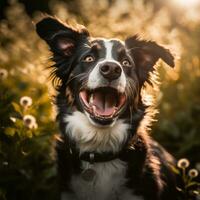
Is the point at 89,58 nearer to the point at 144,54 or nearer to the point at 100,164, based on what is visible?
the point at 144,54

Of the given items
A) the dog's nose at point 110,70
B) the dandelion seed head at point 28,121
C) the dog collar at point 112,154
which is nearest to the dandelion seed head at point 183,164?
the dog collar at point 112,154

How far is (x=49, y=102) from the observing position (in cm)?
804

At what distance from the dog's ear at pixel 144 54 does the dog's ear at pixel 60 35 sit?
1.60 feet

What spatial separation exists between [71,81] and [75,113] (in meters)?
0.32

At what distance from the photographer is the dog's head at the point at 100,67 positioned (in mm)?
5574

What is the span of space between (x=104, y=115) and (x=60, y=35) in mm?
1008

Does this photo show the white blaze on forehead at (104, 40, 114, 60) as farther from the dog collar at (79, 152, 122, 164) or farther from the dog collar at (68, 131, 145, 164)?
the dog collar at (79, 152, 122, 164)

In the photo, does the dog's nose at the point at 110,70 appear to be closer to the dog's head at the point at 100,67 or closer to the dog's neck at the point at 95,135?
the dog's head at the point at 100,67

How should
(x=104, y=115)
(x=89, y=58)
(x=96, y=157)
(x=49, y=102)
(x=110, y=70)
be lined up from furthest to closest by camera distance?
(x=49, y=102)
(x=89, y=58)
(x=96, y=157)
(x=104, y=115)
(x=110, y=70)

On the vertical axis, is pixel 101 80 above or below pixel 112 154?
above

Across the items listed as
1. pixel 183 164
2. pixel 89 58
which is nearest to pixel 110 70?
pixel 89 58

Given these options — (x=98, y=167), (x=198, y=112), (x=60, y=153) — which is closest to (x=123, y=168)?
(x=98, y=167)

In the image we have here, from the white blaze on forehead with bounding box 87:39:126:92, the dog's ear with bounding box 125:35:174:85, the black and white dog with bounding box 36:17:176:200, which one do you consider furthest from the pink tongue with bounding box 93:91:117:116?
the dog's ear with bounding box 125:35:174:85

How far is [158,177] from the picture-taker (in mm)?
5895
